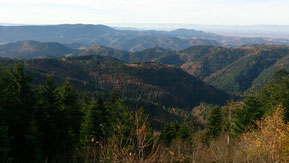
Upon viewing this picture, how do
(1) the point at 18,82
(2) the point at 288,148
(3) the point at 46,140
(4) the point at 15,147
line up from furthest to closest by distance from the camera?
(3) the point at 46,140 < (1) the point at 18,82 < (4) the point at 15,147 < (2) the point at 288,148

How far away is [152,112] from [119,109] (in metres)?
130

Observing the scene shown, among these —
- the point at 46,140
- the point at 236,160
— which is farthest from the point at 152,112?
the point at 236,160

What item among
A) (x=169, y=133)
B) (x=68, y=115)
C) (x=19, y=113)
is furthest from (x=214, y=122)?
(x=19, y=113)

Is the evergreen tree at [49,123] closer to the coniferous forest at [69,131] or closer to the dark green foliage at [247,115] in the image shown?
the coniferous forest at [69,131]

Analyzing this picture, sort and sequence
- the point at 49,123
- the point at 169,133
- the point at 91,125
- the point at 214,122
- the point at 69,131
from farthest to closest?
the point at 169,133
the point at 214,122
the point at 91,125
the point at 69,131
the point at 49,123

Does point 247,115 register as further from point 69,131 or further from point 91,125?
point 69,131

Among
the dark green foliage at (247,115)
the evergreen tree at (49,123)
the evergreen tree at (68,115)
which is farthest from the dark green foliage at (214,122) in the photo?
the evergreen tree at (49,123)

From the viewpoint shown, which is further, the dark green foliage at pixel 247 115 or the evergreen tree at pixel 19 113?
the dark green foliage at pixel 247 115

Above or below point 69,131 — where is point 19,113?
above

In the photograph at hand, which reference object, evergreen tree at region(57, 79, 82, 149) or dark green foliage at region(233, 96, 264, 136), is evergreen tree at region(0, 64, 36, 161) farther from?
dark green foliage at region(233, 96, 264, 136)

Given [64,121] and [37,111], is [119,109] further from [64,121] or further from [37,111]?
[37,111]

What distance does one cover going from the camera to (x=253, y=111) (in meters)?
30.7

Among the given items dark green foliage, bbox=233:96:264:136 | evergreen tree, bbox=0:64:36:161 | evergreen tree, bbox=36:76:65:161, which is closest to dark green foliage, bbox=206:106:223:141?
dark green foliage, bbox=233:96:264:136

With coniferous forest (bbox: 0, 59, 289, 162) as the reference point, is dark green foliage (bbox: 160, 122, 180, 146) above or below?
below
